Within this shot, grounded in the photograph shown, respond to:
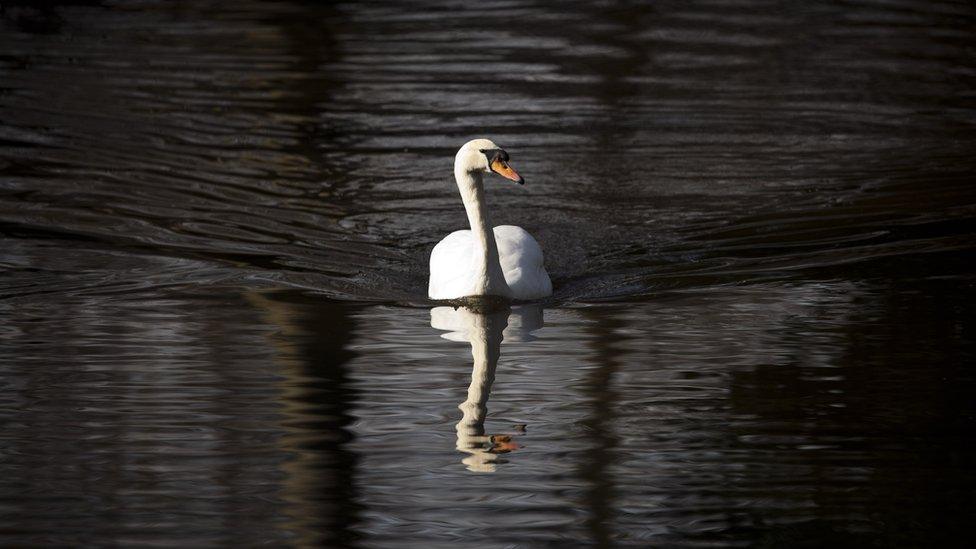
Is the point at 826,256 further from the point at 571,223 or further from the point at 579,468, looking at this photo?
the point at 579,468

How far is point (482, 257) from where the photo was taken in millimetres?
9508

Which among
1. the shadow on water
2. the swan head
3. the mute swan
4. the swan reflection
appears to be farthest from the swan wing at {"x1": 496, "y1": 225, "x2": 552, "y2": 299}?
the shadow on water

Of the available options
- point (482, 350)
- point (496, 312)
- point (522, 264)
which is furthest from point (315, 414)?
point (522, 264)

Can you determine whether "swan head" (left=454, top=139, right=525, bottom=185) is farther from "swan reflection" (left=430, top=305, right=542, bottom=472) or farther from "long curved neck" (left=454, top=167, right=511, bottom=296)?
"swan reflection" (left=430, top=305, right=542, bottom=472)

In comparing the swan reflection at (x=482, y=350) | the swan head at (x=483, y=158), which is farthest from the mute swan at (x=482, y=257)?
the swan reflection at (x=482, y=350)

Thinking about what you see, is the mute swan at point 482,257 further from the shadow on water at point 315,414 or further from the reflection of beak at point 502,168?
the shadow on water at point 315,414

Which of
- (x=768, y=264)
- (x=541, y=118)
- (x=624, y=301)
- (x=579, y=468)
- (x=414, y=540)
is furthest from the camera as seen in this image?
(x=541, y=118)

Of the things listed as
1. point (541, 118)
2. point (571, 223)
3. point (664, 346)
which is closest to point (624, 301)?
point (664, 346)

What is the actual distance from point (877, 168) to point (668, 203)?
2.02 metres

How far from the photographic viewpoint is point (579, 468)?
659cm

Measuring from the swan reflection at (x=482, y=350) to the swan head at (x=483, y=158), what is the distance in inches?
32.0

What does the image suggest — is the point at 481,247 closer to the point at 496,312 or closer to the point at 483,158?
the point at 496,312

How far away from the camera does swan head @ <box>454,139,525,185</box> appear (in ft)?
30.4

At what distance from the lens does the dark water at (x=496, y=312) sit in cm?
632
